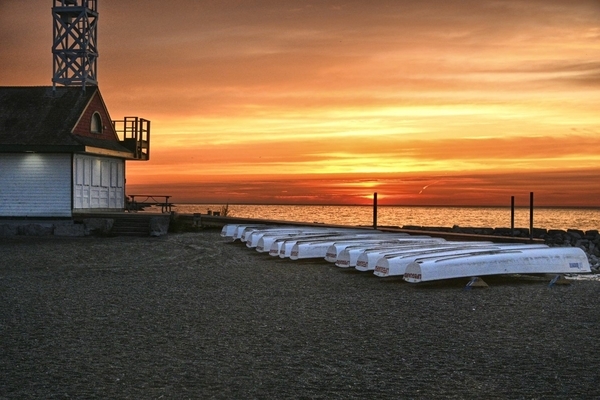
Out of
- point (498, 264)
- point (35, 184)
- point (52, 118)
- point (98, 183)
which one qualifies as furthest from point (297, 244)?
point (52, 118)

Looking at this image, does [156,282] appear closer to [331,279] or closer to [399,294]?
[331,279]

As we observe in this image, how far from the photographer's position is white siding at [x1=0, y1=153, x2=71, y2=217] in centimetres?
2828

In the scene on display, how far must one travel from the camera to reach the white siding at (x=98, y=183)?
28.8 metres

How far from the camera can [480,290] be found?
12359 mm

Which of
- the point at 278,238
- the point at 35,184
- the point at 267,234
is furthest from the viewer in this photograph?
the point at 35,184

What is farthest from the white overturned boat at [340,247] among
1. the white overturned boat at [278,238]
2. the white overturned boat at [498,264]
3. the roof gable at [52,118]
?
the roof gable at [52,118]

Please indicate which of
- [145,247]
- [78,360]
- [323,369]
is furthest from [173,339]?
[145,247]

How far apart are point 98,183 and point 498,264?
21650 mm

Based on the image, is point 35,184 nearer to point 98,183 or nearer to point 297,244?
point 98,183

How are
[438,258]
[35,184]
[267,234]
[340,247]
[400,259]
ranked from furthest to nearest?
1. [35,184]
2. [267,234]
3. [340,247]
4. [400,259]
5. [438,258]

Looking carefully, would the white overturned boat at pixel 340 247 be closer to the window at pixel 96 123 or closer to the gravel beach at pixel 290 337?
the gravel beach at pixel 290 337

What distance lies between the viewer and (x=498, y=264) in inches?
527

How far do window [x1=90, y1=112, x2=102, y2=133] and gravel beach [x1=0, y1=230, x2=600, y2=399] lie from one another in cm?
1721

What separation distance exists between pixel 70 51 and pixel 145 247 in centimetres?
1667
